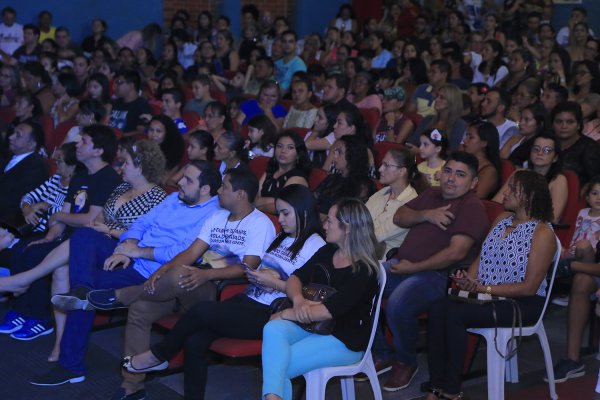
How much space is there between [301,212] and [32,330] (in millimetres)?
2015

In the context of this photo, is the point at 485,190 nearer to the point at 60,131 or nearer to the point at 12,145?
the point at 12,145

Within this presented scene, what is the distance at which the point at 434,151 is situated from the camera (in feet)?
17.1

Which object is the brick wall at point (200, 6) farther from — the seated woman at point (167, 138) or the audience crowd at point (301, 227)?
the seated woman at point (167, 138)

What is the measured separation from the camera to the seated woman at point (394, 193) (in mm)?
4648

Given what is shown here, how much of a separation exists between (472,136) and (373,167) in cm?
63

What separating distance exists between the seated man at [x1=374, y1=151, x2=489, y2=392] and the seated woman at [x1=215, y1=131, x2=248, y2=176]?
5.46 ft

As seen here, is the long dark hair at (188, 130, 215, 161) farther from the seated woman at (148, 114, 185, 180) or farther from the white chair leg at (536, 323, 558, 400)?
the white chair leg at (536, 323, 558, 400)

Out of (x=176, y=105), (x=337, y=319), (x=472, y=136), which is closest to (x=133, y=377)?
(x=337, y=319)

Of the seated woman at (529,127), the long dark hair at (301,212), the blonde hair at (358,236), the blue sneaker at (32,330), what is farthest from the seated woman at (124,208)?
the seated woman at (529,127)

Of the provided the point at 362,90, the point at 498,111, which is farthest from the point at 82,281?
the point at 362,90

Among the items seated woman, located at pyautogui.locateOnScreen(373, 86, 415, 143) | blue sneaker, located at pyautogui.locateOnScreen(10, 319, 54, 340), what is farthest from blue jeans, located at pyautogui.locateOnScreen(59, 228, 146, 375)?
seated woman, located at pyautogui.locateOnScreen(373, 86, 415, 143)

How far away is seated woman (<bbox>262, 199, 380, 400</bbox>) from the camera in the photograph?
3.52 metres

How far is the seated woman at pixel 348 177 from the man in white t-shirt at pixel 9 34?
756 cm

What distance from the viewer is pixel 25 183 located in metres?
5.77
